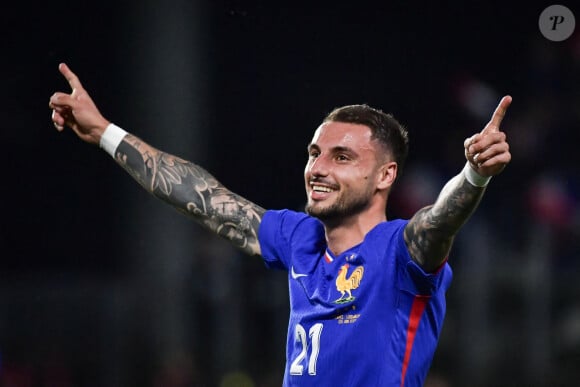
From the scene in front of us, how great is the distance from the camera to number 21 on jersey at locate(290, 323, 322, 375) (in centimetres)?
353

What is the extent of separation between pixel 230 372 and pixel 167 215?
276cm

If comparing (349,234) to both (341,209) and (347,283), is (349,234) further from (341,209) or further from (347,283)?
(347,283)

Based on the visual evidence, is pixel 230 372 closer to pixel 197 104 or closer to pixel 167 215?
pixel 167 215

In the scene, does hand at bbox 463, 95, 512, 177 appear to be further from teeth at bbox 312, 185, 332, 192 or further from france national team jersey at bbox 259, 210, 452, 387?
teeth at bbox 312, 185, 332, 192

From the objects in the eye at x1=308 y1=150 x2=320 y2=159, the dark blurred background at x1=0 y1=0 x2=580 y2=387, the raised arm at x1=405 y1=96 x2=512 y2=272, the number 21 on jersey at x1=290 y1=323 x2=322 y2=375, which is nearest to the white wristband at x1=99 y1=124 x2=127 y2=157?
the eye at x1=308 y1=150 x2=320 y2=159

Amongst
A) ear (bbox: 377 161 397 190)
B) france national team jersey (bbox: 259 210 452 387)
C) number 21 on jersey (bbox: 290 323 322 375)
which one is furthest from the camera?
ear (bbox: 377 161 397 190)

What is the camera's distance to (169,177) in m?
4.31

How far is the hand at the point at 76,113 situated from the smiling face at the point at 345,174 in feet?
3.62

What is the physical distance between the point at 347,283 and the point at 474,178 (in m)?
0.75

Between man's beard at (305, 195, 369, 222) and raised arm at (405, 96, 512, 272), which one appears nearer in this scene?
raised arm at (405, 96, 512, 272)

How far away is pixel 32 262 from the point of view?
35.0ft

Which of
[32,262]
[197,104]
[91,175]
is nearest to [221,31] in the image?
[197,104]

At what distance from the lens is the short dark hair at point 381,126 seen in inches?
152

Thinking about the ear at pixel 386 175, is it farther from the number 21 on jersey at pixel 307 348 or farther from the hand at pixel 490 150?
the hand at pixel 490 150
